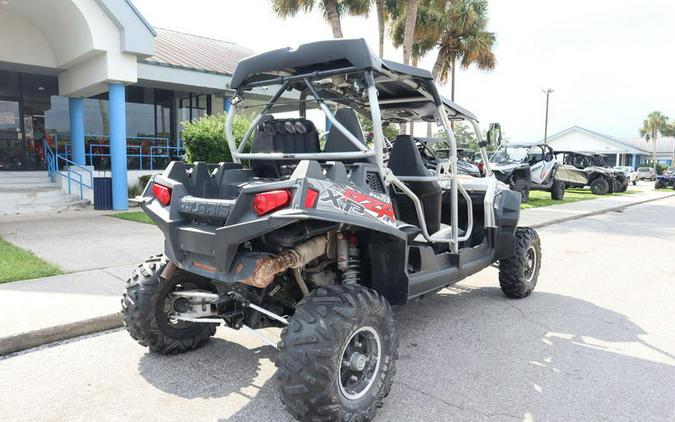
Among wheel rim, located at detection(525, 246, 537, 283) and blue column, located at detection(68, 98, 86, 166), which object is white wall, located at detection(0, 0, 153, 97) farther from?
wheel rim, located at detection(525, 246, 537, 283)

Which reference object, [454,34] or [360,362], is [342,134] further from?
[454,34]

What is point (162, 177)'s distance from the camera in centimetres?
350

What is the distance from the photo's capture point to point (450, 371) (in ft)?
12.1

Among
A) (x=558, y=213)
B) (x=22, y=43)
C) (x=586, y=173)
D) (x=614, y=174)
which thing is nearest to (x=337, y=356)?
(x=558, y=213)

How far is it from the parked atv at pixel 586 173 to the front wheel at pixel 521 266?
66.7ft

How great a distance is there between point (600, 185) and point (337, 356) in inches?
1004

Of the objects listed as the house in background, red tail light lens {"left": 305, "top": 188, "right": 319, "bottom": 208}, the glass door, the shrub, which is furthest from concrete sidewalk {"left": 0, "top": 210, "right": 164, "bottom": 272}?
the house in background

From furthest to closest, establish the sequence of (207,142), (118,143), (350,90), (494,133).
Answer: (118,143)
(207,142)
(494,133)
(350,90)

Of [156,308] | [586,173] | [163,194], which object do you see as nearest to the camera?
[163,194]

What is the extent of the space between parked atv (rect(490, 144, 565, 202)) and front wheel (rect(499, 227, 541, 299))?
10901 millimetres

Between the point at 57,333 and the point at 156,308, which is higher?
the point at 156,308

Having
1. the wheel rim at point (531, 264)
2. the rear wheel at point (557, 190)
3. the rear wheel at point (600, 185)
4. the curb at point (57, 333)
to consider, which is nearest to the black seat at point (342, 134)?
the curb at point (57, 333)

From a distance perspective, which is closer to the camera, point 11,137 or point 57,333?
point 57,333

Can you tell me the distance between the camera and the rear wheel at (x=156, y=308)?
3.58 metres
